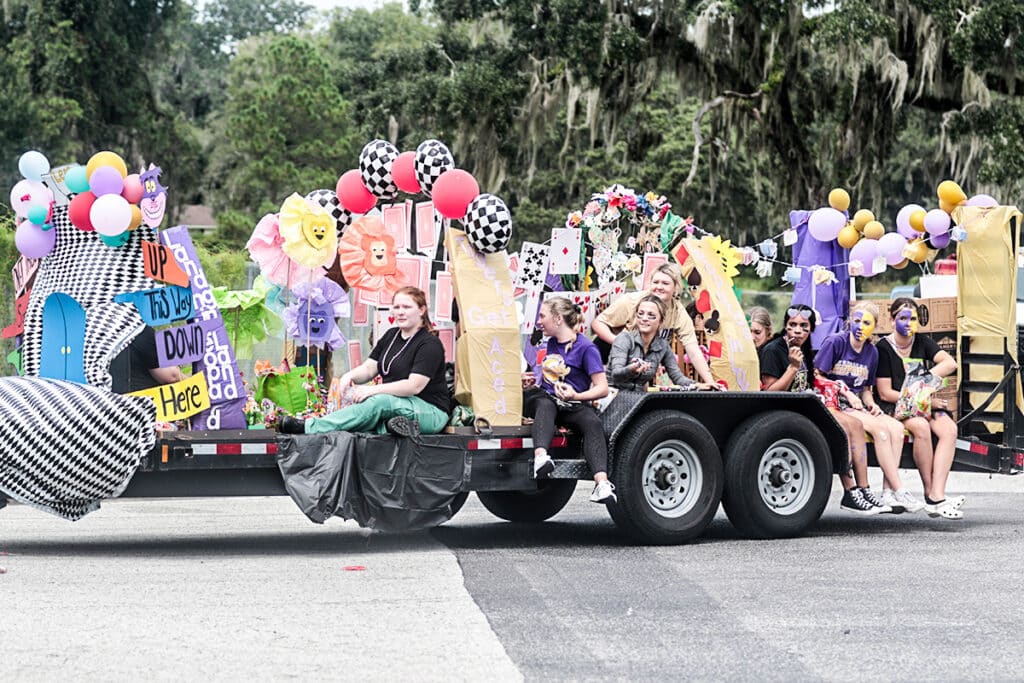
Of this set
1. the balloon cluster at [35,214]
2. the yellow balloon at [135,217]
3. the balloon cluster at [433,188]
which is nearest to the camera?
the yellow balloon at [135,217]

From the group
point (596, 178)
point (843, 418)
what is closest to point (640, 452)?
point (843, 418)

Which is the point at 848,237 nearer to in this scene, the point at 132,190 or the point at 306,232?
the point at 306,232

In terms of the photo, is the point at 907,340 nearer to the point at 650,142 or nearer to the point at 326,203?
the point at 326,203

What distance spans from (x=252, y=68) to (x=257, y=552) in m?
55.1

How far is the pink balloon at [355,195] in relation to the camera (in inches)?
Result: 445

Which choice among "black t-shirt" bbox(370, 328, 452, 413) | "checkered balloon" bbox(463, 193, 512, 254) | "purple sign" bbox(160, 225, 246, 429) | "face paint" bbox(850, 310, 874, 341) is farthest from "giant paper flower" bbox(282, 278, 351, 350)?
"face paint" bbox(850, 310, 874, 341)

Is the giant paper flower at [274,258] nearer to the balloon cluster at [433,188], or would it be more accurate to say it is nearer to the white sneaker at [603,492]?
the balloon cluster at [433,188]

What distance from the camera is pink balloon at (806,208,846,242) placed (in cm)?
→ 1306

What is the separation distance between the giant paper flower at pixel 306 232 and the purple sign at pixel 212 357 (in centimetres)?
75

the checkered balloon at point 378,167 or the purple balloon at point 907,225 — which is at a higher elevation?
the checkered balloon at point 378,167

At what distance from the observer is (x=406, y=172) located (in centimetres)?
1096

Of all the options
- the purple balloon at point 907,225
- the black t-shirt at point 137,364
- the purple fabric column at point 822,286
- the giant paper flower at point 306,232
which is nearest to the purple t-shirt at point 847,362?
the purple fabric column at point 822,286

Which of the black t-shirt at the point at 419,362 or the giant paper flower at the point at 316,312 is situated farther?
the giant paper flower at the point at 316,312

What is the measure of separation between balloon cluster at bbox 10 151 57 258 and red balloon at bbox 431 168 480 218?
257cm
